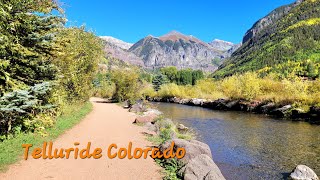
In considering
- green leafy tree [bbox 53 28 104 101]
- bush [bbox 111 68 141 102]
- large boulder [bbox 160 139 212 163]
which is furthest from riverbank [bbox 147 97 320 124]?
green leafy tree [bbox 53 28 104 101]

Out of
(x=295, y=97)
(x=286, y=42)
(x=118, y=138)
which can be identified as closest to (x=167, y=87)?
(x=295, y=97)

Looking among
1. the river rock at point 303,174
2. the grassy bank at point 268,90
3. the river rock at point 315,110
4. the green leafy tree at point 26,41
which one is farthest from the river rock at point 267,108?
the green leafy tree at point 26,41

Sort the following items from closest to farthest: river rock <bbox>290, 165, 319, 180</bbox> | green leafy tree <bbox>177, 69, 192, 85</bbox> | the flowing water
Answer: river rock <bbox>290, 165, 319, 180</bbox> < the flowing water < green leafy tree <bbox>177, 69, 192, 85</bbox>

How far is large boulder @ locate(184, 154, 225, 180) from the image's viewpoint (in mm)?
9031

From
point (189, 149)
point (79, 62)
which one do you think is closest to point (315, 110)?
point (79, 62)

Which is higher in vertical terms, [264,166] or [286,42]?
[286,42]

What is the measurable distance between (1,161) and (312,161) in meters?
13.9

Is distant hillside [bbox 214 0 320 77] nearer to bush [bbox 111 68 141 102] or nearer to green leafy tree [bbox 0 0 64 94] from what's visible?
bush [bbox 111 68 141 102]

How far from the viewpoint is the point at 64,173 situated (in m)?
9.81

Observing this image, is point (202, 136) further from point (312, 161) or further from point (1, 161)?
point (1, 161)
